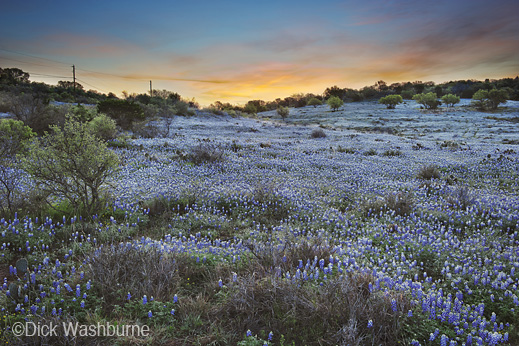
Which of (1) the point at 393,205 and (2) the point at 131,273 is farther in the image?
(1) the point at 393,205

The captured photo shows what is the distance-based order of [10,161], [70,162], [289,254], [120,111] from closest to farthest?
[289,254] → [70,162] → [10,161] → [120,111]

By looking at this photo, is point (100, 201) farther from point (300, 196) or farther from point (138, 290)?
point (300, 196)

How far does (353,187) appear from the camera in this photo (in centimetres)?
1060

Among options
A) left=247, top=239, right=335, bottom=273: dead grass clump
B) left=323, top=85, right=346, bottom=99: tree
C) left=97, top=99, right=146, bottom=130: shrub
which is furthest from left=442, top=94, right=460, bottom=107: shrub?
left=247, top=239, right=335, bottom=273: dead grass clump

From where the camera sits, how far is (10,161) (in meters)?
10.4

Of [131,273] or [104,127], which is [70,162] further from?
[104,127]

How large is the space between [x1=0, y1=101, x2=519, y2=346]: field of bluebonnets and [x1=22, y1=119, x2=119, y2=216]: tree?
596mm

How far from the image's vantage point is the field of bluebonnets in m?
3.45

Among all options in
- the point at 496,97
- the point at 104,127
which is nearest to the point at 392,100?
the point at 496,97

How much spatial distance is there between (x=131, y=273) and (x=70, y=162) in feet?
15.1

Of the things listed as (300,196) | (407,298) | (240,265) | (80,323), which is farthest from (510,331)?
(300,196)

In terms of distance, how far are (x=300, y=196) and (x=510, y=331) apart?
600 centimetres

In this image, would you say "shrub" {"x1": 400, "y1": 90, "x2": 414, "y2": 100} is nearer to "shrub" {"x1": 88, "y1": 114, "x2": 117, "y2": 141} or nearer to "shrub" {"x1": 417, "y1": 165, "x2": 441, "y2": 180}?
"shrub" {"x1": 417, "y1": 165, "x2": 441, "y2": 180}

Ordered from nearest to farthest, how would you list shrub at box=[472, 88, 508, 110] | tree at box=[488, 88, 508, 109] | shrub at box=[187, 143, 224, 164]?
shrub at box=[187, 143, 224, 164], tree at box=[488, 88, 508, 109], shrub at box=[472, 88, 508, 110]
